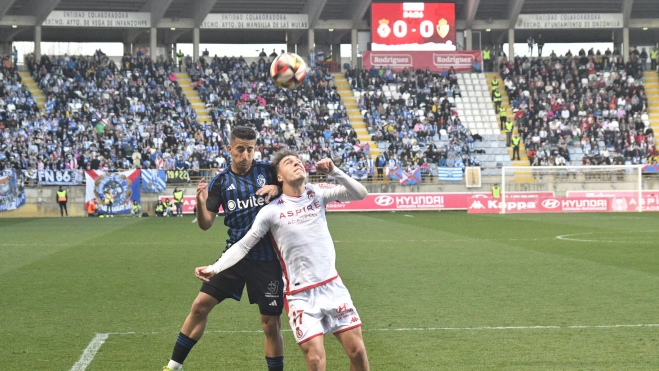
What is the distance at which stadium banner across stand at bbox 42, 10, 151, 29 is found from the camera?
4975 cm

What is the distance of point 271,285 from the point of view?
21.2ft

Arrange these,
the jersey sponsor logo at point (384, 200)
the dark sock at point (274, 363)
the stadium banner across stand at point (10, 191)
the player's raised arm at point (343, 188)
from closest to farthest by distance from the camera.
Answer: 1. the player's raised arm at point (343, 188)
2. the dark sock at point (274, 363)
3. the stadium banner across stand at point (10, 191)
4. the jersey sponsor logo at point (384, 200)

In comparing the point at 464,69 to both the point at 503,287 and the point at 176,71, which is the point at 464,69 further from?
A: the point at 503,287

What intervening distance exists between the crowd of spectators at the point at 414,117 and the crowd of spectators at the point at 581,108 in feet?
11.6

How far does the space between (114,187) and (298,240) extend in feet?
114

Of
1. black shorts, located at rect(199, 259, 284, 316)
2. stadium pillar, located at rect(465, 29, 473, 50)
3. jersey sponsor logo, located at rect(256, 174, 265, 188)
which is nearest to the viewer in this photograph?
black shorts, located at rect(199, 259, 284, 316)

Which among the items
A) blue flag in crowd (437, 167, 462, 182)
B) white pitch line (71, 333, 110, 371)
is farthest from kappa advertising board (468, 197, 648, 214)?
white pitch line (71, 333, 110, 371)

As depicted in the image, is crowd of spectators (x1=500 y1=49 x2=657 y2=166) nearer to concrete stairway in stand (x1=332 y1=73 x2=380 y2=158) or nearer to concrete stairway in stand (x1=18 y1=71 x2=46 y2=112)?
concrete stairway in stand (x1=332 y1=73 x2=380 y2=158)

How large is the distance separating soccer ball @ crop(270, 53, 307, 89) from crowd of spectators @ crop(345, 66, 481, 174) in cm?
3265

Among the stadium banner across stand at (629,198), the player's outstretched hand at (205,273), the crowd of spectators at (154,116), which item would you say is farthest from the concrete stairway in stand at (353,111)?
the player's outstretched hand at (205,273)

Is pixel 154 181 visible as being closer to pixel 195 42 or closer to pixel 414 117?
pixel 195 42

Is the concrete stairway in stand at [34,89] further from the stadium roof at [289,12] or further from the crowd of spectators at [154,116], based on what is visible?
the stadium roof at [289,12]

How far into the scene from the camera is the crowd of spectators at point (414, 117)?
43875mm

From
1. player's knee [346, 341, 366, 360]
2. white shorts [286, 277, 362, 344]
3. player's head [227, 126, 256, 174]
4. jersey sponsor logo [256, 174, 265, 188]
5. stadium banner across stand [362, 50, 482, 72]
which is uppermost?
stadium banner across stand [362, 50, 482, 72]
